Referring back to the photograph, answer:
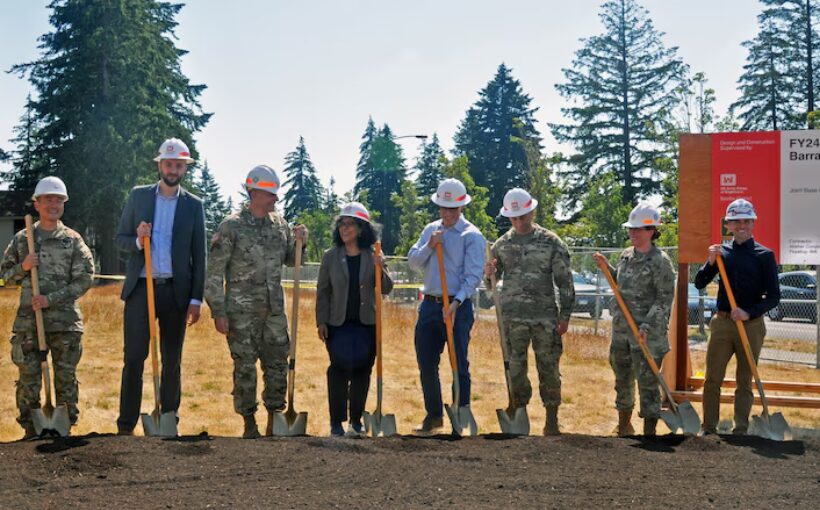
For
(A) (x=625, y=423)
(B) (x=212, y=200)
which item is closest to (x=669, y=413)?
(A) (x=625, y=423)

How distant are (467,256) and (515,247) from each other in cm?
41

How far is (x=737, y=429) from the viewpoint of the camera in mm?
7094

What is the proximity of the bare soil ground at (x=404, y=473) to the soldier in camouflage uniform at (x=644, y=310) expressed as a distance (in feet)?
2.68

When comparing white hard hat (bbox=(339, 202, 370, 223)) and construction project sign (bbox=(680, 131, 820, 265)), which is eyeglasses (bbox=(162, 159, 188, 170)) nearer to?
white hard hat (bbox=(339, 202, 370, 223))

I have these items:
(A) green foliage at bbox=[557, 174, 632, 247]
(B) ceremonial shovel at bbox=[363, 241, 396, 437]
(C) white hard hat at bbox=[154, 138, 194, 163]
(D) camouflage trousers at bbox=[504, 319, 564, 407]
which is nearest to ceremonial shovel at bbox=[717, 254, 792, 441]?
(D) camouflage trousers at bbox=[504, 319, 564, 407]

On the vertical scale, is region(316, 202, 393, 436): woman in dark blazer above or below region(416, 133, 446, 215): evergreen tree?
below

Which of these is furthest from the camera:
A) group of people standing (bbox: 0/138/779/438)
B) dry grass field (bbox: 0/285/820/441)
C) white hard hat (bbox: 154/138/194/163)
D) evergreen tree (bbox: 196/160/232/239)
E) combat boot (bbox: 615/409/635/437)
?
evergreen tree (bbox: 196/160/232/239)

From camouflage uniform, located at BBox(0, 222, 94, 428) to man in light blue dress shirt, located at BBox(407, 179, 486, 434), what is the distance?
2.73 meters

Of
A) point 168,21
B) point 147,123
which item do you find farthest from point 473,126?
point 147,123

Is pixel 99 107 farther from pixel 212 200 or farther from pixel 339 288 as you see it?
pixel 212 200

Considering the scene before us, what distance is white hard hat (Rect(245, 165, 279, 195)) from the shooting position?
6465 millimetres

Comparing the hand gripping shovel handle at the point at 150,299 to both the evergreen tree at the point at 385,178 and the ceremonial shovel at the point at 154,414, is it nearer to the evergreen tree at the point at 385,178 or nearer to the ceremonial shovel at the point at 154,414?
the ceremonial shovel at the point at 154,414

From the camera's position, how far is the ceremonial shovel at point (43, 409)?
6090 millimetres

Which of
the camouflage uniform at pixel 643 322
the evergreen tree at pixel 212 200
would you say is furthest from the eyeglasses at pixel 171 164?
the evergreen tree at pixel 212 200
